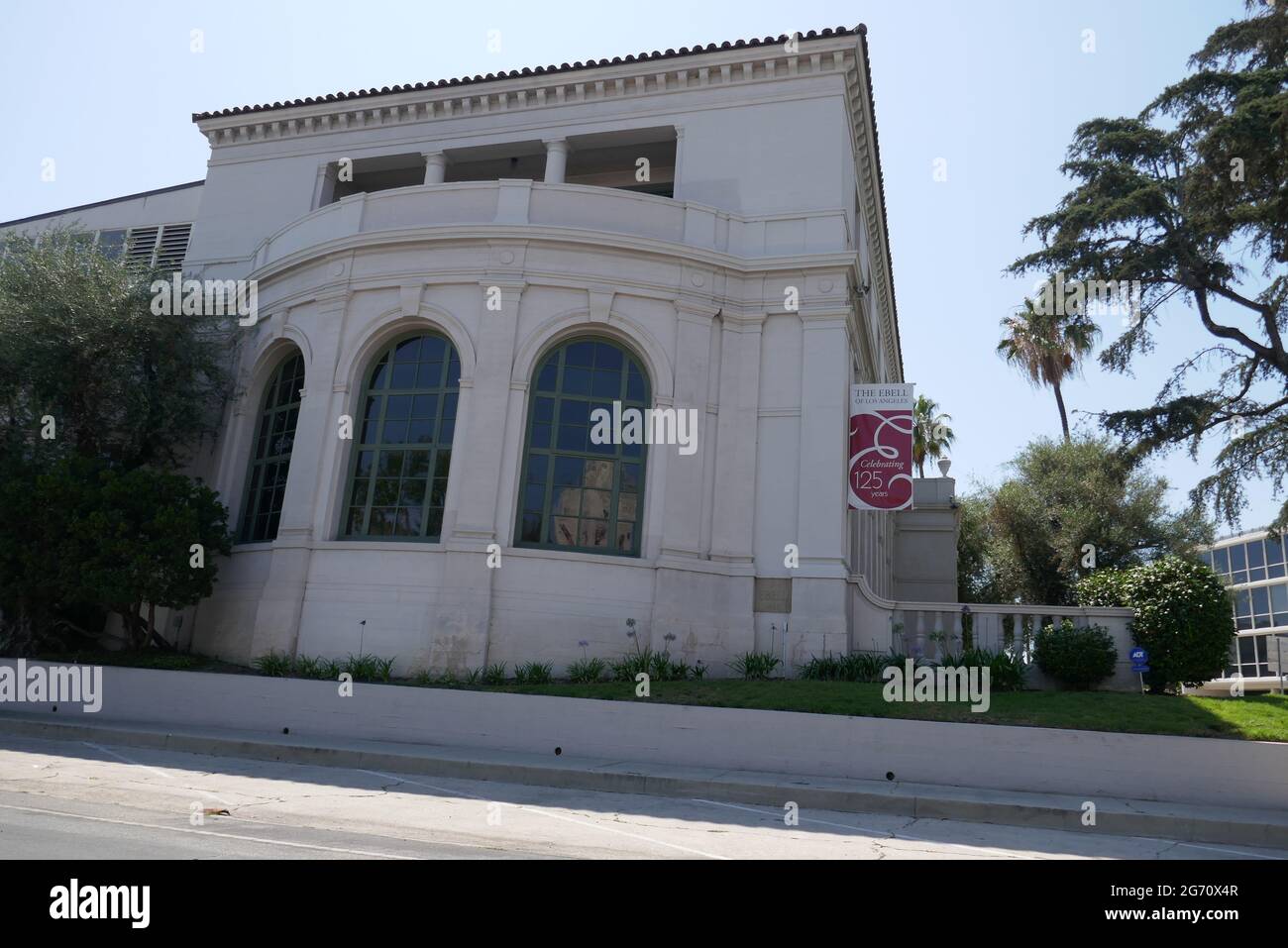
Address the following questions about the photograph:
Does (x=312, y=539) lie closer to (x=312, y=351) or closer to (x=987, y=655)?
(x=312, y=351)

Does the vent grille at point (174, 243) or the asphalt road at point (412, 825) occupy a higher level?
the vent grille at point (174, 243)

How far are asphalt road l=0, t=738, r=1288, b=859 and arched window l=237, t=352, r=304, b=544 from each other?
25.9ft

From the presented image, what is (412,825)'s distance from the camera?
865cm

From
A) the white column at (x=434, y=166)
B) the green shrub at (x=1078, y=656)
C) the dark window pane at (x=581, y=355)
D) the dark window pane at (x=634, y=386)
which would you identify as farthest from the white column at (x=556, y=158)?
the green shrub at (x=1078, y=656)

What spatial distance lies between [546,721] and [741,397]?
25.2 feet

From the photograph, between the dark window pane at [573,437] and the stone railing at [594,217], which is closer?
the dark window pane at [573,437]

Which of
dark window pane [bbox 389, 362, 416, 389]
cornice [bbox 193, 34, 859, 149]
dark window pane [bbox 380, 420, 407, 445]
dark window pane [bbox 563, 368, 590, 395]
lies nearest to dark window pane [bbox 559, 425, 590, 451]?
dark window pane [bbox 563, 368, 590, 395]

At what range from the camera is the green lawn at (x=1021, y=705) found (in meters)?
12.3

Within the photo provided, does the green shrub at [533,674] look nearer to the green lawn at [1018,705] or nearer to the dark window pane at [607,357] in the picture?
the green lawn at [1018,705]

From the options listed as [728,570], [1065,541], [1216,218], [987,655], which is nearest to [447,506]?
[728,570]

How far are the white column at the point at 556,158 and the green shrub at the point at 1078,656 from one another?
1394 cm

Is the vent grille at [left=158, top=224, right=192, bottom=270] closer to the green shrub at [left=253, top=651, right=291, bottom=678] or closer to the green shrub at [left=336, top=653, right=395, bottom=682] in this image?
the green shrub at [left=253, top=651, right=291, bottom=678]

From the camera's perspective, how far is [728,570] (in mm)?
17328

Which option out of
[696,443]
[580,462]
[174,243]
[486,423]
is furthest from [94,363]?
[696,443]
